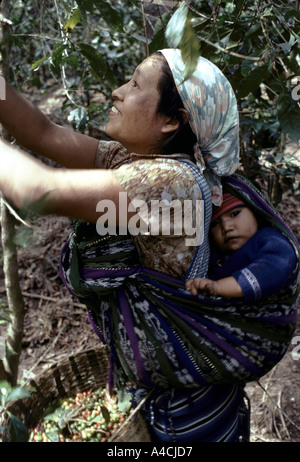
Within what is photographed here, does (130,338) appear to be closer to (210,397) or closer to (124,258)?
(124,258)

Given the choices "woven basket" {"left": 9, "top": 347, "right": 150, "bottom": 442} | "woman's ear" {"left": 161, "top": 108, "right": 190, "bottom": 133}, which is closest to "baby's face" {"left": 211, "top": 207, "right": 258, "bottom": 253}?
"woman's ear" {"left": 161, "top": 108, "right": 190, "bottom": 133}

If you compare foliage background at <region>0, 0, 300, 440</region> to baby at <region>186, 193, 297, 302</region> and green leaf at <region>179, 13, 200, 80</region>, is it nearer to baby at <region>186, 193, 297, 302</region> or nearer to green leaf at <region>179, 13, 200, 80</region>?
green leaf at <region>179, 13, 200, 80</region>

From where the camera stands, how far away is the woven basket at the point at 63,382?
1.94 meters

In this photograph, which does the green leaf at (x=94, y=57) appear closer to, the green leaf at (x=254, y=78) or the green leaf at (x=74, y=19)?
the green leaf at (x=74, y=19)

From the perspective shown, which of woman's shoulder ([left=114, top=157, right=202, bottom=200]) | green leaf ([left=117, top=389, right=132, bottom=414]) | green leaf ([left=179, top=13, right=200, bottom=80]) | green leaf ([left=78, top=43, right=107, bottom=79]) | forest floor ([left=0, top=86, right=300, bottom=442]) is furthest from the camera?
forest floor ([left=0, top=86, right=300, bottom=442])

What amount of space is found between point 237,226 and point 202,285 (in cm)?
24

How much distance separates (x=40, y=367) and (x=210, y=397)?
5.70 feet

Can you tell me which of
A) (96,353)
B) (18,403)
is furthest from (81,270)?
(96,353)

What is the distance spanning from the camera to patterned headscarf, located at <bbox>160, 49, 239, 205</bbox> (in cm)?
126

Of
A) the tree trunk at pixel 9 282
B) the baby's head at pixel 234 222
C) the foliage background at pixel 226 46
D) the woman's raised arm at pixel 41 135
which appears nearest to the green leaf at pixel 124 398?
the tree trunk at pixel 9 282

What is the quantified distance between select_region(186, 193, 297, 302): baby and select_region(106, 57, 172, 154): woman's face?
1.08 feet

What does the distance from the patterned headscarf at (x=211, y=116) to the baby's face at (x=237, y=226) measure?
0.07 m

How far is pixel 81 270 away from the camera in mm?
1354
